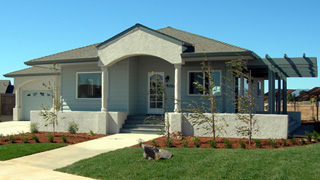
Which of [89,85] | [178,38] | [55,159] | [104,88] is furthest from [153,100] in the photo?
[55,159]

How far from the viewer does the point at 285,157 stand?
810 cm

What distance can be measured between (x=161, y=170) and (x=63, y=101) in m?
11.5

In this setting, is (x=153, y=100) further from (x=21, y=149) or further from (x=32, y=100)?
(x=32, y=100)

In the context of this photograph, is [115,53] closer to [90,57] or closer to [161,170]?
[90,57]

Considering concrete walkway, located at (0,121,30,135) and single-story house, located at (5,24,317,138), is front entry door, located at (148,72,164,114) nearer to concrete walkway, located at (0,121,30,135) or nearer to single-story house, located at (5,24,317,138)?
single-story house, located at (5,24,317,138)

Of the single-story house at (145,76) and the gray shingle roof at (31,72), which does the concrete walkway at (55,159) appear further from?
the gray shingle roof at (31,72)

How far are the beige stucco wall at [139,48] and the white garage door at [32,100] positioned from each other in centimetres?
818

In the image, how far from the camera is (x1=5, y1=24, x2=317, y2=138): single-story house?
1387cm

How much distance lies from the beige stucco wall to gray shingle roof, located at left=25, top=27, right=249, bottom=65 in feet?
2.33

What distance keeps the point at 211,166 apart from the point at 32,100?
17846 mm

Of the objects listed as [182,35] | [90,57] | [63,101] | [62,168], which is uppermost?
[182,35]

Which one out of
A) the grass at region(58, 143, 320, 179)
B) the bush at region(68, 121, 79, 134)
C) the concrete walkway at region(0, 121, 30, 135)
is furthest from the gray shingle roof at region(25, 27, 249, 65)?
the grass at region(58, 143, 320, 179)

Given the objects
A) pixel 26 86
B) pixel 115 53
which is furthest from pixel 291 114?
pixel 26 86

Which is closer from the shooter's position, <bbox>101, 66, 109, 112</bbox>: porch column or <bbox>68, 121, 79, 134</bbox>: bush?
<bbox>68, 121, 79, 134</bbox>: bush
